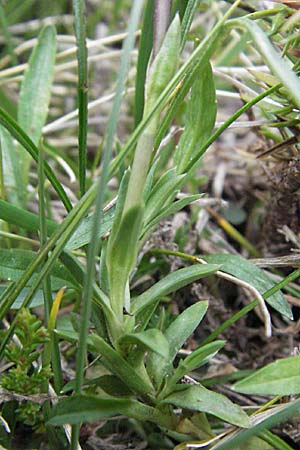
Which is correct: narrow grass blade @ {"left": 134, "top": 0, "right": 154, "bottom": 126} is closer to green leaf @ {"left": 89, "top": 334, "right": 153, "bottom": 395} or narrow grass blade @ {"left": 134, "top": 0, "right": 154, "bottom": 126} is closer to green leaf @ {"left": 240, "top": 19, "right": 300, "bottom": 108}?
green leaf @ {"left": 240, "top": 19, "right": 300, "bottom": 108}

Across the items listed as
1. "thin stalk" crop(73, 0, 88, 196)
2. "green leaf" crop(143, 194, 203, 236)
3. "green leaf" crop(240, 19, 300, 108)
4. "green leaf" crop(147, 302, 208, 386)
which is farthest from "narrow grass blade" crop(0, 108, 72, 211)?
"green leaf" crop(240, 19, 300, 108)

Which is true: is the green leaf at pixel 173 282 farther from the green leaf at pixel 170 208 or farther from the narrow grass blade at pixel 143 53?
the narrow grass blade at pixel 143 53

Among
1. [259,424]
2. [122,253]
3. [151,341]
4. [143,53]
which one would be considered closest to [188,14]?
[143,53]

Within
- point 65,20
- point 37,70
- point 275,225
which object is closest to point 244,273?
point 275,225

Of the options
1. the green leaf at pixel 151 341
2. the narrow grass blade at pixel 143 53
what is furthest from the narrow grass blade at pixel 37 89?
the green leaf at pixel 151 341

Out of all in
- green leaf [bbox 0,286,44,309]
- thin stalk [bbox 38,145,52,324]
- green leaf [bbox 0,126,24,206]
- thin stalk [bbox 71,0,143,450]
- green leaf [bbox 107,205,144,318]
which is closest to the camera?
thin stalk [bbox 71,0,143,450]

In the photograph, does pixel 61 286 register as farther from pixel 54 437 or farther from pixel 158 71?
pixel 158 71

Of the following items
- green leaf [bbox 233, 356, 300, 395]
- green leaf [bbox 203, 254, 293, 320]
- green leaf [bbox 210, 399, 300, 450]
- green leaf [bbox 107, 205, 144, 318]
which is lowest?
green leaf [bbox 210, 399, 300, 450]
